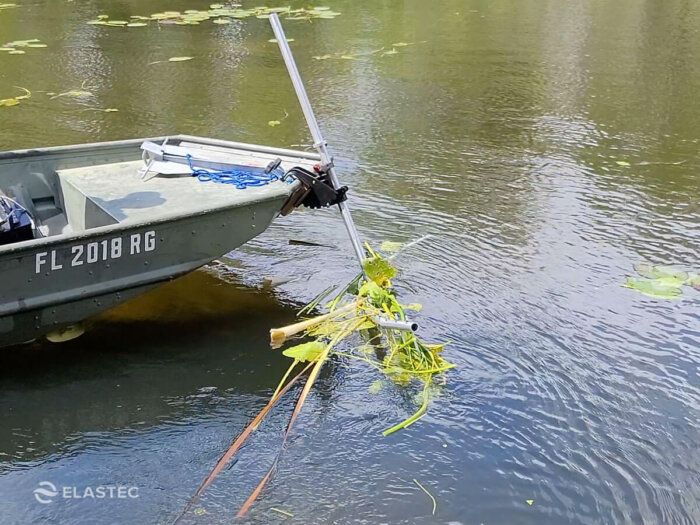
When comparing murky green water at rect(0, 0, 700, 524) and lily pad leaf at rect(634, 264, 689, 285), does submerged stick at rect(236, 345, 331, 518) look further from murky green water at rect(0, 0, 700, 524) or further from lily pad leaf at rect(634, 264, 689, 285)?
lily pad leaf at rect(634, 264, 689, 285)

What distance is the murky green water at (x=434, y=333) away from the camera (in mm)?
4344

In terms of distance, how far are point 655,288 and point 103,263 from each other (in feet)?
13.2

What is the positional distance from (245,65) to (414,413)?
9.83 metres

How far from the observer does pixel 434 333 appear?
571cm

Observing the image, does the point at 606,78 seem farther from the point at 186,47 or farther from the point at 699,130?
the point at 186,47

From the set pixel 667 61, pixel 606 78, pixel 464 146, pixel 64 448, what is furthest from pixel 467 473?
pixel 667 61

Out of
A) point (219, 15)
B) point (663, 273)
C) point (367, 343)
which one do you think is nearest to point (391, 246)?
point (367, 343)

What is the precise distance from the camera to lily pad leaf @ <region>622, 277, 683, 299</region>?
6.17 meters

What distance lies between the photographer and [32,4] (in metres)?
18.9

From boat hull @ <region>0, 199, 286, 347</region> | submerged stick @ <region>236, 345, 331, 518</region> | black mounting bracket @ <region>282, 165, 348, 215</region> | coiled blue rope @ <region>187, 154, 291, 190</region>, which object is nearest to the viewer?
submerged stick @ <region>236, 345, 331, 518</region>

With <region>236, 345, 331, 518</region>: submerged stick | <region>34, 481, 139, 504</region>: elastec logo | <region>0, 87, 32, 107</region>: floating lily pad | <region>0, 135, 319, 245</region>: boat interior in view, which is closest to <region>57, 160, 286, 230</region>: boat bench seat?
<region>0, 135, 319, 245</region>: boat interior

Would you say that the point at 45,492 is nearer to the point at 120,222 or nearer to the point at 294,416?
the point at 294,416

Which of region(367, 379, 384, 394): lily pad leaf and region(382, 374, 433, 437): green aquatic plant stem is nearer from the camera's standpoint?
region(382, 374, 433, 437): green aquatic plant stem

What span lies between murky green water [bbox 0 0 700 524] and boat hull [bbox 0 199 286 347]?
464 mm
